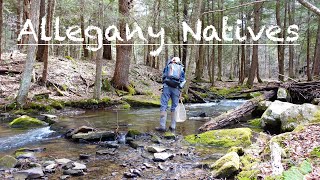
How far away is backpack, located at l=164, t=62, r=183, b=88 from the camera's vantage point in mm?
8531

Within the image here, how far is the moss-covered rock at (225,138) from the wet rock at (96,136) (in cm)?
188

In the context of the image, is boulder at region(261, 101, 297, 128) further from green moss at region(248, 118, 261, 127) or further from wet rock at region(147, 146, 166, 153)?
wet rock at region(147, 146, 166, 153)

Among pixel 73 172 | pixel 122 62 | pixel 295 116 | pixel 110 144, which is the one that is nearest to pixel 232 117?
pixel 295 116

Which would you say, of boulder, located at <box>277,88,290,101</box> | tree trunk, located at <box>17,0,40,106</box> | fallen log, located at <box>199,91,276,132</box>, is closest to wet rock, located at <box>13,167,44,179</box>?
fallen log, located at <box>199,91,276,132</box>

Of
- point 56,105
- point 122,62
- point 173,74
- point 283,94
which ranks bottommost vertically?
point 56,105

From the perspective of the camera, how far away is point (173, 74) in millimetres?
8531

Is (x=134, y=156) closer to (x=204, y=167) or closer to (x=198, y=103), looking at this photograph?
(x=204, y=167)

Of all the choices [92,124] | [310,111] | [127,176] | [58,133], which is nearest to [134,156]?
[127,176]

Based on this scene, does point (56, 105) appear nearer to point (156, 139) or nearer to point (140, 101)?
point (140, 101)

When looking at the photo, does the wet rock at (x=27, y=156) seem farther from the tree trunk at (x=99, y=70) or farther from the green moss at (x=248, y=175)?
the tree trunk at (x=99, y=70)

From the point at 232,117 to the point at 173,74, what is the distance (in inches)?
95.0

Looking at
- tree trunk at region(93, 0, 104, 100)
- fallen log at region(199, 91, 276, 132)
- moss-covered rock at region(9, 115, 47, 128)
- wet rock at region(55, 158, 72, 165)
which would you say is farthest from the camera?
tree trunk at region(93, 0, 104, 100)

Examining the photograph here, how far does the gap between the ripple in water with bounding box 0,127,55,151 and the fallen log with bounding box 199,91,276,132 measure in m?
4.18

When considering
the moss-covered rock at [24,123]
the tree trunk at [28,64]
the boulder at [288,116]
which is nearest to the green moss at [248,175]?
the boulder at [288,116]
